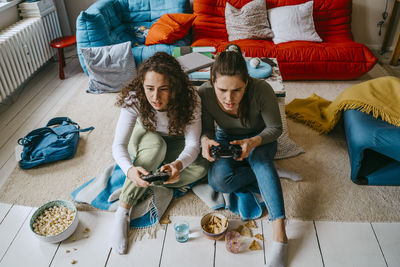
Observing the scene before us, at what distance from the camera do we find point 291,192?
1.77 meters

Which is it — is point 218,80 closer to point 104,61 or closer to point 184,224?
point 184,224

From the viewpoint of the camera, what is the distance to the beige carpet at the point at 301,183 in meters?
1.66

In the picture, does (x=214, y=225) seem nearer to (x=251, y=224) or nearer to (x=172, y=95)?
(x=251, y=224)

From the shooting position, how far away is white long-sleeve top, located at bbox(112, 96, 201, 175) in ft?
A: 5.08

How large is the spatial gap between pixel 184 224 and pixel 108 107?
1432 millimetres

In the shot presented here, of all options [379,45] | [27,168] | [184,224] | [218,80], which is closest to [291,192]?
[184,224]

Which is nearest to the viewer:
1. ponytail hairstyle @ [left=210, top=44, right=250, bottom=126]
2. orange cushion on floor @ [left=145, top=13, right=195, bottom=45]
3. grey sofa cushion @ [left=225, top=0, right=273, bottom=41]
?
ponytail hairstyle @ [left=210, top=44, right=250, bottom=126]

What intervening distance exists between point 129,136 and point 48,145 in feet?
2.53

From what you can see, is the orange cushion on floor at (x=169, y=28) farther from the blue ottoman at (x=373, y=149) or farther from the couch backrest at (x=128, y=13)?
the blue ottoman at (x=373, y=149)

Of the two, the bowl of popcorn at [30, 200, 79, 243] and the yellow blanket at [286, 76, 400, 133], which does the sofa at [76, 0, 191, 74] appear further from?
the bowl of popcorn at [30, 200, 79, 243]

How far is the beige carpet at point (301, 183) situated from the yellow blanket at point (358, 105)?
9cm

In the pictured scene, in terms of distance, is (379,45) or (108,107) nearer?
(108,107)

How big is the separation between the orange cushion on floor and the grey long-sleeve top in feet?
4.59

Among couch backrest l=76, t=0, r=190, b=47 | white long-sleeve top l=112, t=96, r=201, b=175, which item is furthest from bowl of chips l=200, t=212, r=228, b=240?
couch backrest l=76, t=0, r=190, b=47
